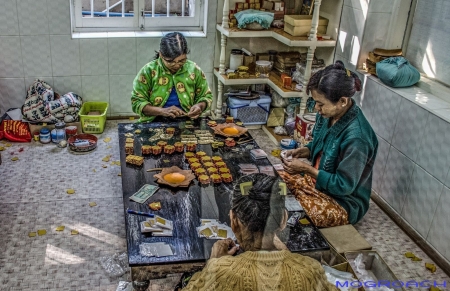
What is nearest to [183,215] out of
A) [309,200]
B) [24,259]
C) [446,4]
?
[309,200]

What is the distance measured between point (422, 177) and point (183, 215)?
2013 mm

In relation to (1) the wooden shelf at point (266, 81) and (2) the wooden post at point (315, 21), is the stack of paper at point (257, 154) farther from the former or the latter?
(2) the wooden post at point (315, 21)

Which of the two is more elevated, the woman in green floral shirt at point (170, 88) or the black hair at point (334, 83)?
the black hair at point (334, 83)

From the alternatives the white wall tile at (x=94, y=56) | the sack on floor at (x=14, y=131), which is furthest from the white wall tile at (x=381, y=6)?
the sack on floor at (x=14, y=131)

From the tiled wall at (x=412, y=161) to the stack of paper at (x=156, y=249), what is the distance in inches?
84.4

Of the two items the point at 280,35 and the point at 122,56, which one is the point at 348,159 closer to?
the point at 280,35

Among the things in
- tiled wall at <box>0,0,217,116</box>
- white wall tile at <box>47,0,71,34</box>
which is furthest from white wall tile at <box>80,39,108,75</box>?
white wall tile at <box>47,0,71,34</box>

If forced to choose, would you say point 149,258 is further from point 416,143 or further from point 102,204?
point 416,143

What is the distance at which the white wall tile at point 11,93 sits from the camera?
521 cm

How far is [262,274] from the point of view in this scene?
5.53 ft

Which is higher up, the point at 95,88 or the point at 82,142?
the point at 95,88

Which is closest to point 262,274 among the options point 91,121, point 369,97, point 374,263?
point 374,263

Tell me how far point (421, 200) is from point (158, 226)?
7.22ft

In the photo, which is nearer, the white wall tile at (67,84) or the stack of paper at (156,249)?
the stack of paper at (156,249)
